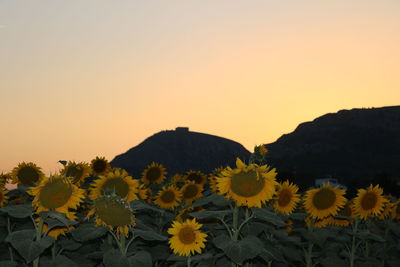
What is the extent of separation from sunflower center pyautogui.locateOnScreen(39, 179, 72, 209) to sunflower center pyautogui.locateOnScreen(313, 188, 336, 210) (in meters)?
4.71

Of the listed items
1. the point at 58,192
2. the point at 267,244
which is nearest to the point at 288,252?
the point at 267,244

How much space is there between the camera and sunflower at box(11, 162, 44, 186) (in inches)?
435

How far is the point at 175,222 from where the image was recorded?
709 cm

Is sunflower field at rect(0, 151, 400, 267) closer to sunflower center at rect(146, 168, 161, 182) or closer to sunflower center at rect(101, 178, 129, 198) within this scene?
sunflower center at rect(101, 178, 129, 198)

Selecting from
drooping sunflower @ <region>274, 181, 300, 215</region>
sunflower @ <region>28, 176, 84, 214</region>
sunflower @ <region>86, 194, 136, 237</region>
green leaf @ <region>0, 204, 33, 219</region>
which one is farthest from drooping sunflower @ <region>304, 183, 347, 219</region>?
green leaf @ <region>0, 204, 33, 219</region>

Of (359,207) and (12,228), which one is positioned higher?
(359,207)

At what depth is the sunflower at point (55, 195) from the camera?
6148 millimetres

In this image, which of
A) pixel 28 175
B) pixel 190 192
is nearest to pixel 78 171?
pixel 28 175

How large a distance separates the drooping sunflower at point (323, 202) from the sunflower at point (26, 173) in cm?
523

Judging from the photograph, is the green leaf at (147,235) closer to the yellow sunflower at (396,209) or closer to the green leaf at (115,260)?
the green leaf at (115,260)

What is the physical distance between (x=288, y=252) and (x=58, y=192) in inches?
165

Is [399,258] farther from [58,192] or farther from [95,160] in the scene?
[58,192]

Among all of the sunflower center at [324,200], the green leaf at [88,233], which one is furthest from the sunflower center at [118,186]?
the sunflower center at [324,200]

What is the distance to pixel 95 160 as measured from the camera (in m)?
12.8
